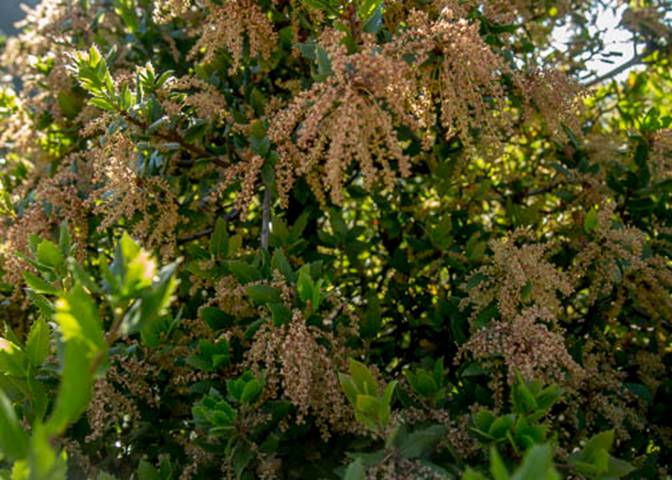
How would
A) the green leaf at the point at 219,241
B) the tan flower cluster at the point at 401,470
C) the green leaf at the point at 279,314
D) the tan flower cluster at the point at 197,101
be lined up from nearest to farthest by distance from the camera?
the tan flower cluster at the point at 401,470
the green leaf at the point at 279,314
the tan flower cluster at the point at 197,101
the green leaf at the point at 219,241

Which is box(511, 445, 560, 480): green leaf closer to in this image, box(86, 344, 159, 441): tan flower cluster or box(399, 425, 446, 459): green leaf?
box(399, 425, 446, 459): green leaf

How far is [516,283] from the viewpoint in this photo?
2.32 metres

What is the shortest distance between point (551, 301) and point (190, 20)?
212 centimetres

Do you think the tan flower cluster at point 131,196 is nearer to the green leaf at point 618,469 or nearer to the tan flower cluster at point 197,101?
the tan flower cluster at point 197,101

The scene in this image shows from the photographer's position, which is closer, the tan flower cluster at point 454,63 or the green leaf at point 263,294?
the tan flower cluster at point 454,63

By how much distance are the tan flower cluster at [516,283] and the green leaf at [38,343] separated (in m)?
1.26

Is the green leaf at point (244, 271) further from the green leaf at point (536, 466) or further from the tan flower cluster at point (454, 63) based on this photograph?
the green leaf at point (536, 466)

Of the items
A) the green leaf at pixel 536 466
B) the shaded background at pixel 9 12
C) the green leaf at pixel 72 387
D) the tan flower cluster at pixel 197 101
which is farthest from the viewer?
the shaded background at pixel 9 12

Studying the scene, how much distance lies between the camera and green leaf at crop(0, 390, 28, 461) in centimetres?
124

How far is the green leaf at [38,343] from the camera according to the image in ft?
7.03

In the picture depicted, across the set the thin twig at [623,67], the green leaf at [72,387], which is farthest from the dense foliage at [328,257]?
the thin twig at [623,67]

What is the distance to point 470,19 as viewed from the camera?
2600mm

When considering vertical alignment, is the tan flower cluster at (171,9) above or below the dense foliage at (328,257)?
above

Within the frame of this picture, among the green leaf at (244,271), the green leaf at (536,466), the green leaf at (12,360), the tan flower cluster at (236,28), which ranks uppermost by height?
the tan flower cluster at (236,28)
